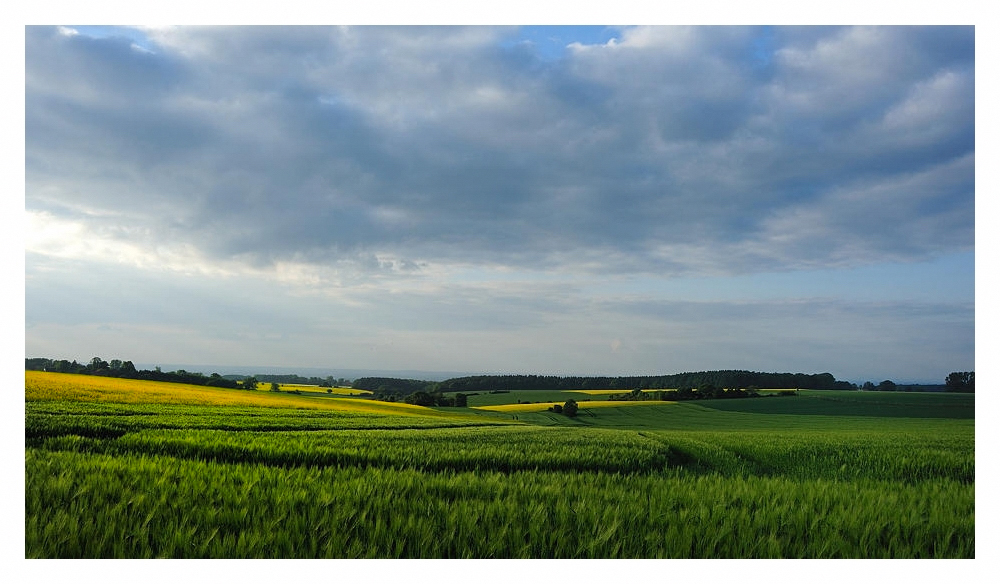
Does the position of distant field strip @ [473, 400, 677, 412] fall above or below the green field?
below

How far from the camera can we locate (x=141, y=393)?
48.7 ft

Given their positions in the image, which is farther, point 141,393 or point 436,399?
point 436,399

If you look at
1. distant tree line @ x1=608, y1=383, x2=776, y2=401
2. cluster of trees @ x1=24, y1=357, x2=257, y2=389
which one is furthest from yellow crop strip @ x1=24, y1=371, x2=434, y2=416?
distant tree line @ x1=608, y1=383, x2=776, y2=401

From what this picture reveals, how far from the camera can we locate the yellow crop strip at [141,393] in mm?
11922

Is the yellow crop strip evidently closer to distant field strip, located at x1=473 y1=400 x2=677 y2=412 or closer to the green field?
the green field

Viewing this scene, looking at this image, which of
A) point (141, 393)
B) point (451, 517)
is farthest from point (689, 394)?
point (451, 517)

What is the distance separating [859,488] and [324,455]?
5646 millimetres

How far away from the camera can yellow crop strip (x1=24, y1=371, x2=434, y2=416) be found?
39.1 ft

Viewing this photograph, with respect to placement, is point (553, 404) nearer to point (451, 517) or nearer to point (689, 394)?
point (689, 394)

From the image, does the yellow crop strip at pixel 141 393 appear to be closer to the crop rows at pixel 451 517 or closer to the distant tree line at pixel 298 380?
the distant tree line at pixel 298 380

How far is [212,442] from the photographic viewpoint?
637 centimetres

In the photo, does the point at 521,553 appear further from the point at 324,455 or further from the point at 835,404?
the point at 835,404

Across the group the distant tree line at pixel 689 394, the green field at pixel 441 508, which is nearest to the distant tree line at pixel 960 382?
the green field at pixel 441 508
